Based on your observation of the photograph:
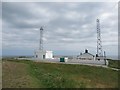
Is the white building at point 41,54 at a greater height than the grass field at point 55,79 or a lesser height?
greater

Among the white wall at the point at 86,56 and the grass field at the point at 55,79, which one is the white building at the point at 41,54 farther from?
the grass field at the point at 55,79

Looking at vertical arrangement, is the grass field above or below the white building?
below

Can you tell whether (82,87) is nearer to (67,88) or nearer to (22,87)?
(67,88)

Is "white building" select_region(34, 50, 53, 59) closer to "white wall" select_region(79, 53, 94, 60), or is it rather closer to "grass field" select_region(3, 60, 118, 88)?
"white wall" select_region(79, 53, 94, 60)

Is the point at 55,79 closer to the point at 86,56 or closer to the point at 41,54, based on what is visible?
the point at 41,54

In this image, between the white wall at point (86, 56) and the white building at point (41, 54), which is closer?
the white wall at point (86, 56)

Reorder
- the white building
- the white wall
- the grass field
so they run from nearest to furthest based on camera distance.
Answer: the grass field < the white wall < the white building

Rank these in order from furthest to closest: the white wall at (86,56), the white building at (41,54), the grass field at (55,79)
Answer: the white building at (41,54) → the white wall at (86,56) → the grass field at (55,79)

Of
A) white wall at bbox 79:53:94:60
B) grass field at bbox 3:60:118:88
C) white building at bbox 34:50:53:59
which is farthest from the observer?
white building at bbox 34:50:53:59

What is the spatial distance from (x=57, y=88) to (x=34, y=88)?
5.70 ft

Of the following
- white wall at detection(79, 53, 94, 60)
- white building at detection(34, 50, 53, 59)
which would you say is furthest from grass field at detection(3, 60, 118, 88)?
white building at detection(34, 50, 53, 59)

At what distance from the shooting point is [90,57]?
198 ft

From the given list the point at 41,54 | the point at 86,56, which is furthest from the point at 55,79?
the point at 86,56

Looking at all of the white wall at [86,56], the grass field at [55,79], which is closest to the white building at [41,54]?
the white wall at [86,56]
